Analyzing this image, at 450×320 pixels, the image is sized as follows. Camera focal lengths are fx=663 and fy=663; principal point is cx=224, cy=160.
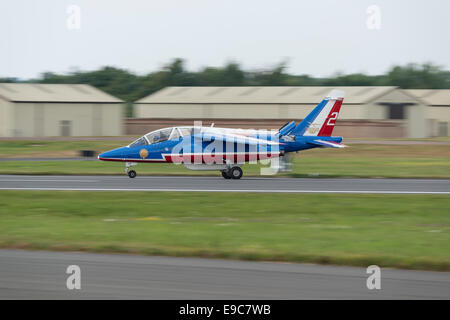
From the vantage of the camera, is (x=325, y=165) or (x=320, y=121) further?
(x=325, y=165)

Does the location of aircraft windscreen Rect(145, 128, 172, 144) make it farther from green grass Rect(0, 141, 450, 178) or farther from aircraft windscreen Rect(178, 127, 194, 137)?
green grass Rect(0, 141, 450, 178)

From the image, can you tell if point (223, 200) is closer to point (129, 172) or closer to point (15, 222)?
point (15, 222)

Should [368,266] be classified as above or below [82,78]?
below

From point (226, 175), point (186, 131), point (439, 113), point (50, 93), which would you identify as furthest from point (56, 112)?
point (439, 113)

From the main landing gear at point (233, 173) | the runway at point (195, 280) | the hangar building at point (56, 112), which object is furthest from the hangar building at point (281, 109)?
the runway at point (195, 280)

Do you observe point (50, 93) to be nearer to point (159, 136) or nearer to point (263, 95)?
point (263, 95)

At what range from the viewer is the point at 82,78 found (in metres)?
121

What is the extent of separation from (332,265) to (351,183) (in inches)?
615

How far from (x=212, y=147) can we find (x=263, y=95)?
53575 millimetres

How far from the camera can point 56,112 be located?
242 feet

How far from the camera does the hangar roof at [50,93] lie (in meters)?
72.1

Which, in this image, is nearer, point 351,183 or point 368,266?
point 368,266

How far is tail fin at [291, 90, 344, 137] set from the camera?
99.0 feet
